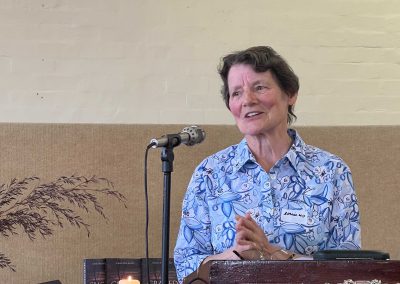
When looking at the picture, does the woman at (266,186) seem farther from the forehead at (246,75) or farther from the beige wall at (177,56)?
the beige wall at (177,56)

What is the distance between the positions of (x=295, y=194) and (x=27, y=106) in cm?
126

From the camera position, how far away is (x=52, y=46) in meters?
2.85

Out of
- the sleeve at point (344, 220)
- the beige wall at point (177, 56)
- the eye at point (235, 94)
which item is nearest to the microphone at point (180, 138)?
the eye at point (235, 94)

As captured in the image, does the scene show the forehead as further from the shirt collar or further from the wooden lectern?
the wooden lectern

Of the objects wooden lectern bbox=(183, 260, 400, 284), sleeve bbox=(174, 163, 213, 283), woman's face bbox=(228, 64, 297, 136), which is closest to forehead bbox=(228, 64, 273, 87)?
woman's face bbox=(228, 64, 297, 136)

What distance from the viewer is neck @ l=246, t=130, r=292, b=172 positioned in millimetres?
2338

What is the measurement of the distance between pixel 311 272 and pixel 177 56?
5.71ft

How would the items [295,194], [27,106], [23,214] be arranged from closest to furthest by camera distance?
[295,194] < [23,214] < [27,106]

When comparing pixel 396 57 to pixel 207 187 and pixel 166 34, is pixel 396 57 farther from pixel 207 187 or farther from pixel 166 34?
pixel 207 187

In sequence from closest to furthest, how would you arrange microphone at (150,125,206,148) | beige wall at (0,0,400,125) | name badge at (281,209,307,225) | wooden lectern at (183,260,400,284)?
wooden lectern at (183,260,400,284) < microphone at (150,125,206,148) < name badge at (281,209,307,225) < beige wall at (0,0,400,125)

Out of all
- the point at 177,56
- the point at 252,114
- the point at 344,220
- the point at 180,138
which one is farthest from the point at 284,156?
the point at 177,56

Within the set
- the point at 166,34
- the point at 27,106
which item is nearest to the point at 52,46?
the point at 27,106

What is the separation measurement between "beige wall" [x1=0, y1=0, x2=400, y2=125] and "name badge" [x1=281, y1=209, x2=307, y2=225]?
867 millimetres

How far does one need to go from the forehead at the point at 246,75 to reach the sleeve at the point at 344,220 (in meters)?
0.44
